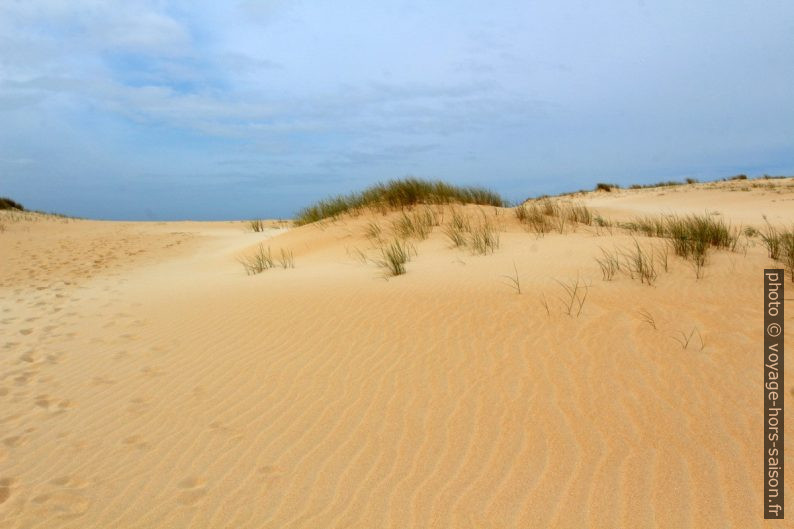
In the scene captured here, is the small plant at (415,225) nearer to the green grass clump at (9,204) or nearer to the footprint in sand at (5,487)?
the footprint in sand at (5,487)

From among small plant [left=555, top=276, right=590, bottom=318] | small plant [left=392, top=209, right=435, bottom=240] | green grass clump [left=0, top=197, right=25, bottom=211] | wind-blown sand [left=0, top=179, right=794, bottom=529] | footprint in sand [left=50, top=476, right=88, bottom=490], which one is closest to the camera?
wind-blown sand [left=0, top=179, right=794, bottom=529]

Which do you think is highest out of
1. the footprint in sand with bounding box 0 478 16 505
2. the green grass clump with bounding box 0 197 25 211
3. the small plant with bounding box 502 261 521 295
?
the green grass clump with bounding box 0 197 25 211

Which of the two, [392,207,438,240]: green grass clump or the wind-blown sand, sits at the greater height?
[392,207,438,240]: green grass clump

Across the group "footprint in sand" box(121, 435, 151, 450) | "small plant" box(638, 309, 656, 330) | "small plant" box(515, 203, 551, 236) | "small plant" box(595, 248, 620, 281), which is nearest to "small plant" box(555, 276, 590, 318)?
"small plant" box(595, 248, 620, 281)

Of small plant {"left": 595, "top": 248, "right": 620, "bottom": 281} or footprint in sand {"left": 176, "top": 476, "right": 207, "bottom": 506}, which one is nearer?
footprint in sand {"left": 176, "top": 476, "right": 207, "bottom": 506}

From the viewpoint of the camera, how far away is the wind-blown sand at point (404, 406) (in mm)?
2607

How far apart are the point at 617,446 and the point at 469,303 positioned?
7.85ft

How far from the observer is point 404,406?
138 inches

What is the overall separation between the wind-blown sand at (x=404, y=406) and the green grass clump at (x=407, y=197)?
255 inches

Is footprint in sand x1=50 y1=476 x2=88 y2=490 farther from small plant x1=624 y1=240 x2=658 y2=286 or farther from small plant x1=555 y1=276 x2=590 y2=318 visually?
small plant x1=624 y1=240 x2=658 y2=286

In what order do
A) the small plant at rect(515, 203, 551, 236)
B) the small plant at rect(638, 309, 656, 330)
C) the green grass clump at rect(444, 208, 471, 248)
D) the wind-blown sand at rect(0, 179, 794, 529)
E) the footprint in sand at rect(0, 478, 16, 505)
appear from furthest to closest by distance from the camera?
the small plant at rect(515, 203, 551, 236)
the green grass clump at rect(444, 208, 471, 248)
the small plant at rect(638, 309, 656, 330)
the footprint in sand at rect(0, 478, 16, 505)
the wind-blown sand at rect(0, 179, 794, 529)

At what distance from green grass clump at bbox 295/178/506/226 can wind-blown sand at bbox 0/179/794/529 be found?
21.3 ft

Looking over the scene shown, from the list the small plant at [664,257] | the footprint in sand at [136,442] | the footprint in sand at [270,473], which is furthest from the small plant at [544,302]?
the footprint in sand at [136,442]

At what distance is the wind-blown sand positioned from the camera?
2.61 metres
